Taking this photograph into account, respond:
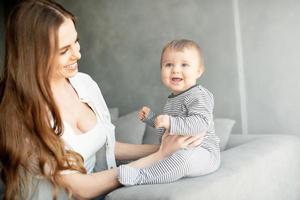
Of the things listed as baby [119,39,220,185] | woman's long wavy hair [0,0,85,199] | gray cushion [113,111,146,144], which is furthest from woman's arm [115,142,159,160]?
gray cushion [113,111,146,144]

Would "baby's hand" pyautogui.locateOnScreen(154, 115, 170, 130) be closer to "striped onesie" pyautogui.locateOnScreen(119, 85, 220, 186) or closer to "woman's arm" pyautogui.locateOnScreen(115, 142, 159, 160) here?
"striped onesie" pyautogui.locateOnScreen(119, 85, 220, 186)

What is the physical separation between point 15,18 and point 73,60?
0.24 meters

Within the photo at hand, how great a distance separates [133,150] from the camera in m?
2.08

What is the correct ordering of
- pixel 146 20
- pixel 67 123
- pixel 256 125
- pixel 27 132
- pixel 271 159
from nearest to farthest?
pixel 27 132
pixel 67 123
pixel 271 159
pixel 256 125
pixel 146 20

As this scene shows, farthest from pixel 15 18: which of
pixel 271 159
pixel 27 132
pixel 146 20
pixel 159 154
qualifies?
pixel 146 20

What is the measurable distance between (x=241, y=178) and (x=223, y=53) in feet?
3.64

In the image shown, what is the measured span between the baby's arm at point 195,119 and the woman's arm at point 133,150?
10.8 inches

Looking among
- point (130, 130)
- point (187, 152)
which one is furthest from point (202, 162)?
point (130, 130)

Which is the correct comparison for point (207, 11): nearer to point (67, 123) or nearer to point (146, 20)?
point (146, 20)

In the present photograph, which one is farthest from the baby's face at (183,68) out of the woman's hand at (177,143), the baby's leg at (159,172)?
the baby's leg at (159,172)

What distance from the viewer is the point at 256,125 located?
274cm

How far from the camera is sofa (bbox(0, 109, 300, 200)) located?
1.62 meters

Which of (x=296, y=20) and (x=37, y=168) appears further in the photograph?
(x=296, y=20)

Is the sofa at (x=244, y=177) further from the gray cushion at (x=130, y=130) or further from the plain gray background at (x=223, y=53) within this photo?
the gray cushion at (x=130, y=130)
